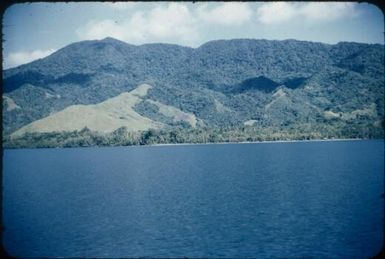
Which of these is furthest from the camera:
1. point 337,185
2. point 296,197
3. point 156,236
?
point 337,185

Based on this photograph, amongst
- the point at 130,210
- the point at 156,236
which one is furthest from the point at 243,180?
the point at 156,236

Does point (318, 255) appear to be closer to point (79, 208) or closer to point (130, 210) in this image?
point (130, 210)

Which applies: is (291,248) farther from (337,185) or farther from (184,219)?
(337,185)

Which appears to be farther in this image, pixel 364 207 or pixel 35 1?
pixel 364 207

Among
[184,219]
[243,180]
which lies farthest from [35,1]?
[243,180]

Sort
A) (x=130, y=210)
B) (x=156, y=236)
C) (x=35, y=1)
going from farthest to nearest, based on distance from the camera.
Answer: (x=130, y=210) → (x=156, y=236) → (x=35, y=1)

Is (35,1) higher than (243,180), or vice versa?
(35,1)

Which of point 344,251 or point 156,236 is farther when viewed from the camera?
point 156,236

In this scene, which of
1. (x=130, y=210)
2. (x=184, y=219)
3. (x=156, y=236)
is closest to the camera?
(x=156, y=236)

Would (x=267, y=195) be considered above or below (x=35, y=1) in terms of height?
below
